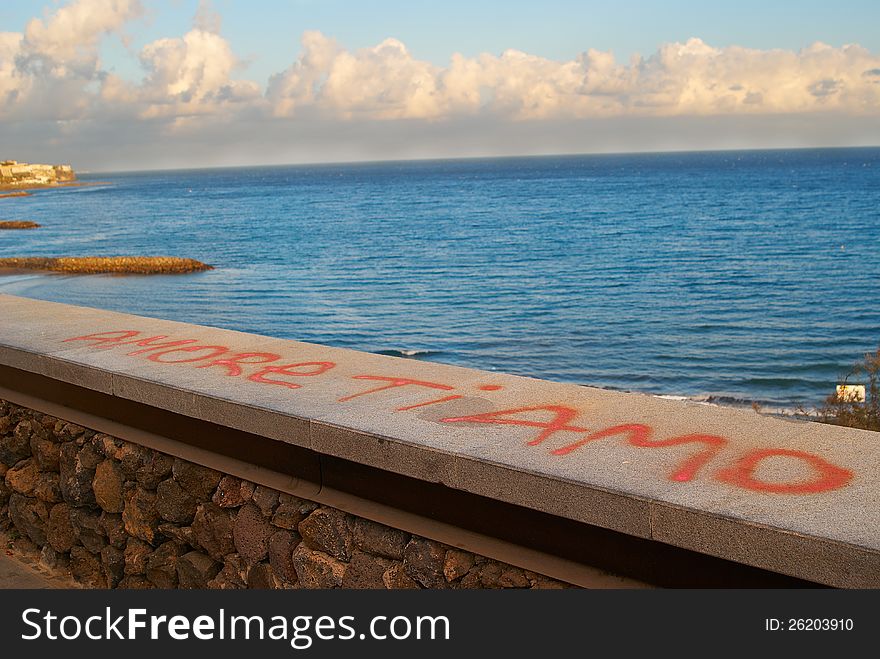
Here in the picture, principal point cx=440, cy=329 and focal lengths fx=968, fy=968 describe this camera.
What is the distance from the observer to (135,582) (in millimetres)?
4727

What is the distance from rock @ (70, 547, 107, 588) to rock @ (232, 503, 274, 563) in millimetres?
1241

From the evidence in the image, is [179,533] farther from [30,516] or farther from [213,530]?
[30,516]

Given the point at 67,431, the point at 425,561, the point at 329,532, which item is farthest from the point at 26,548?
the point at 425,561

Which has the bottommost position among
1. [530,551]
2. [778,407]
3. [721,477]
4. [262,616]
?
[778,407]

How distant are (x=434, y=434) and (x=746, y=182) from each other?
13426 cm

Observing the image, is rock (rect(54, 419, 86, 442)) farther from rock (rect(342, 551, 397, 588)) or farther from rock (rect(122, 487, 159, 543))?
rock (rect(342, 551, 397, 588))

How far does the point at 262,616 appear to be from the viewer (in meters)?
3.43

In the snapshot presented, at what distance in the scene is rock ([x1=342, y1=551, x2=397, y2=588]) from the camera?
3.57 meters

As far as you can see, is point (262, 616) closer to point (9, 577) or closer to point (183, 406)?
point (183, 406)

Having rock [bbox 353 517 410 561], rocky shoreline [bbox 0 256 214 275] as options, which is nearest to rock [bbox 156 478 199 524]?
rock [bbox 353 517 410 561]

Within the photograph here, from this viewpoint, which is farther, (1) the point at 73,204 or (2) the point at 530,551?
(1) the point at 73,204

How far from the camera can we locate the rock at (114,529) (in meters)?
4.75

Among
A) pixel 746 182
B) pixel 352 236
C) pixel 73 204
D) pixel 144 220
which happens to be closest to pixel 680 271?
pixel 352 236

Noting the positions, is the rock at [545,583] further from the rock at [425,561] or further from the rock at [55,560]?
the rock at [55,560]
